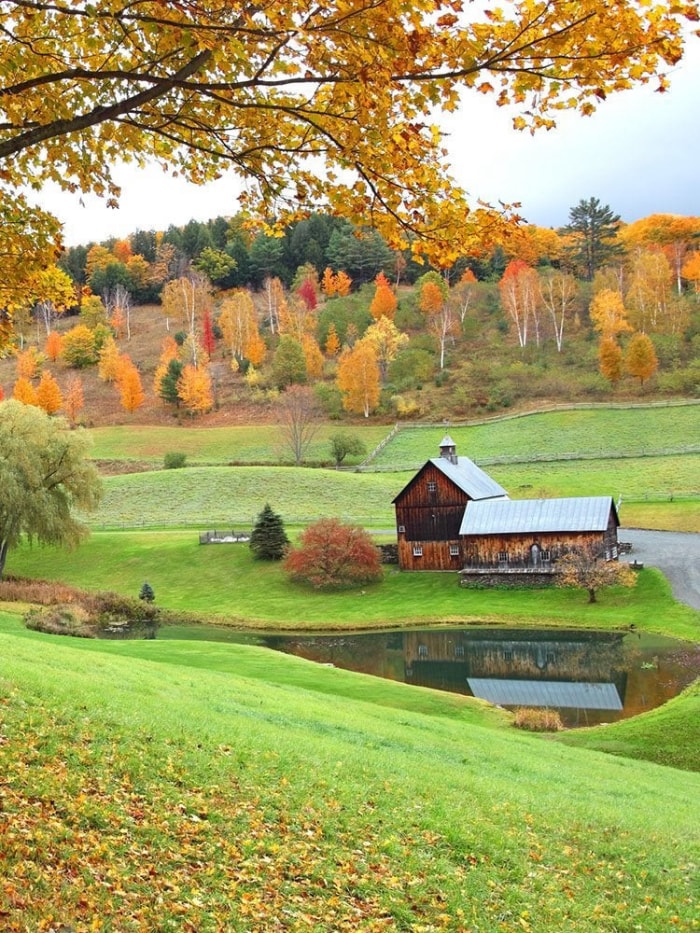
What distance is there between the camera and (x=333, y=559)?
4591 cm

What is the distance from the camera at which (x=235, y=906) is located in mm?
6180

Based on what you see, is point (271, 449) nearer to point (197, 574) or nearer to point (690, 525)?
point (197, 574)

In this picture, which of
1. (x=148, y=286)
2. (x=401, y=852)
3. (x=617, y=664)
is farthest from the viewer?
(x=148, y=286)

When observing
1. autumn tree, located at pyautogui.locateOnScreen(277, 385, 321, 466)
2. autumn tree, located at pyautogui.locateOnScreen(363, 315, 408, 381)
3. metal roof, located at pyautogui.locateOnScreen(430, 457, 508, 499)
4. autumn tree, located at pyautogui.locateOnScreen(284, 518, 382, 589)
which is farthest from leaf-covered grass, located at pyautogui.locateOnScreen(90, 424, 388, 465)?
autumn tree, located at pyautogui.locateOnScreen(284, 518, 382, 589)

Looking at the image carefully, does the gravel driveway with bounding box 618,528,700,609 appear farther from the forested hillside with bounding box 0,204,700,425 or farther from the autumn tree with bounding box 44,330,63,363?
the autumn tree with bounding box 44,330,63,363

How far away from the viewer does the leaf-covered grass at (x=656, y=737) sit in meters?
20.0

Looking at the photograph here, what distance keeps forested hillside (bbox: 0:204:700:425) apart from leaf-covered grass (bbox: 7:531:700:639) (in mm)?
32409

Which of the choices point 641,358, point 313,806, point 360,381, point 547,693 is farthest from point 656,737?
point 360,381

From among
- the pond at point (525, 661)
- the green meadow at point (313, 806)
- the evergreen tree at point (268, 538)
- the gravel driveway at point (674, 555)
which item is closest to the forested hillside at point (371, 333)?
the evergreen tree at point (268, 538)

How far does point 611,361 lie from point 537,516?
4737 cm

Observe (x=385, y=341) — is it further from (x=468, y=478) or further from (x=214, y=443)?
(x=468, y=478)

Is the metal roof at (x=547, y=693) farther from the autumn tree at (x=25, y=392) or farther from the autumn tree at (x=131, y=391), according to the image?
the autumn tree at (x=25, y=392)

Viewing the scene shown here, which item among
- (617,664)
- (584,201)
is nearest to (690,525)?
(617,664)

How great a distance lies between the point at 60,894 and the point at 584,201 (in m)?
124
